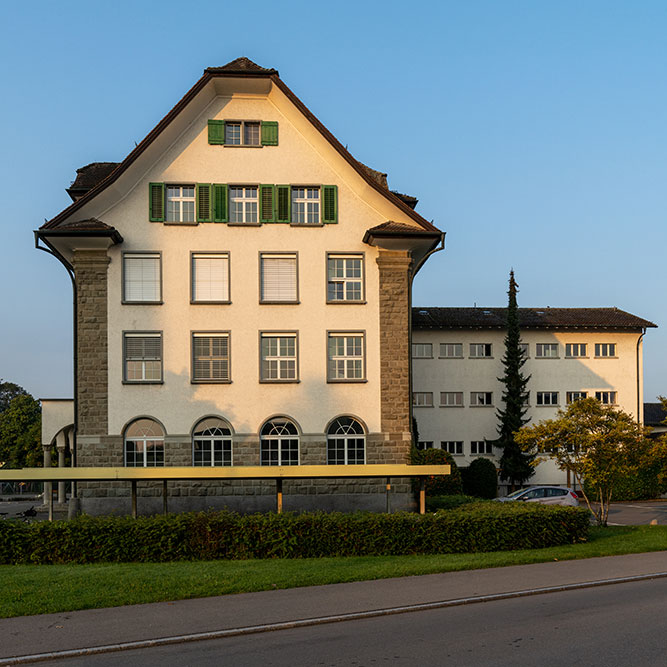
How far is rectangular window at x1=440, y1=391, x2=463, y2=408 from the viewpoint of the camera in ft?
160

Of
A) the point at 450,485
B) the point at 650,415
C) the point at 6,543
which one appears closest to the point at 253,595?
the point at 6,543

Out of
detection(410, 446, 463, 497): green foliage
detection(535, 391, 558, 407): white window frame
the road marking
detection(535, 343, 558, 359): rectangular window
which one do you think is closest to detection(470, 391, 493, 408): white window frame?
detection(535, 391, 558, 407): white window frame

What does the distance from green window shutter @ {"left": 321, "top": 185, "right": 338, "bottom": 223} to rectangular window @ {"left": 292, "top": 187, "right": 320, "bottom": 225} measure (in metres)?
0.27

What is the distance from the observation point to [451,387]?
161 ft

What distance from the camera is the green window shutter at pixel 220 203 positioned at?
92.9ft

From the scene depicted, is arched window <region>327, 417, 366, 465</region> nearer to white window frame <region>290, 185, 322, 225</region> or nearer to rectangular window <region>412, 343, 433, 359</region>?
white window frame <region>290, 185, 322, 225</region>

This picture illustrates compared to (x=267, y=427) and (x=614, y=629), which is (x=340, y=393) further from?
(x=614, y=629)

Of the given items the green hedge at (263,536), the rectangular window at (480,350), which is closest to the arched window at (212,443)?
the green hedge at (263,536)

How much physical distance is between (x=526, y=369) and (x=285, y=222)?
84.6 feet

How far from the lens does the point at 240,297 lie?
28.4 meters

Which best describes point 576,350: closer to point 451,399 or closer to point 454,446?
point 451,399

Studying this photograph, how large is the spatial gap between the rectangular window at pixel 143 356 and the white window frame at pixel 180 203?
427 cm

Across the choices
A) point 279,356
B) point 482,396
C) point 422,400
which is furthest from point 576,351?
point 279,356

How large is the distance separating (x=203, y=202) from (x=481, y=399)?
26895 mm
